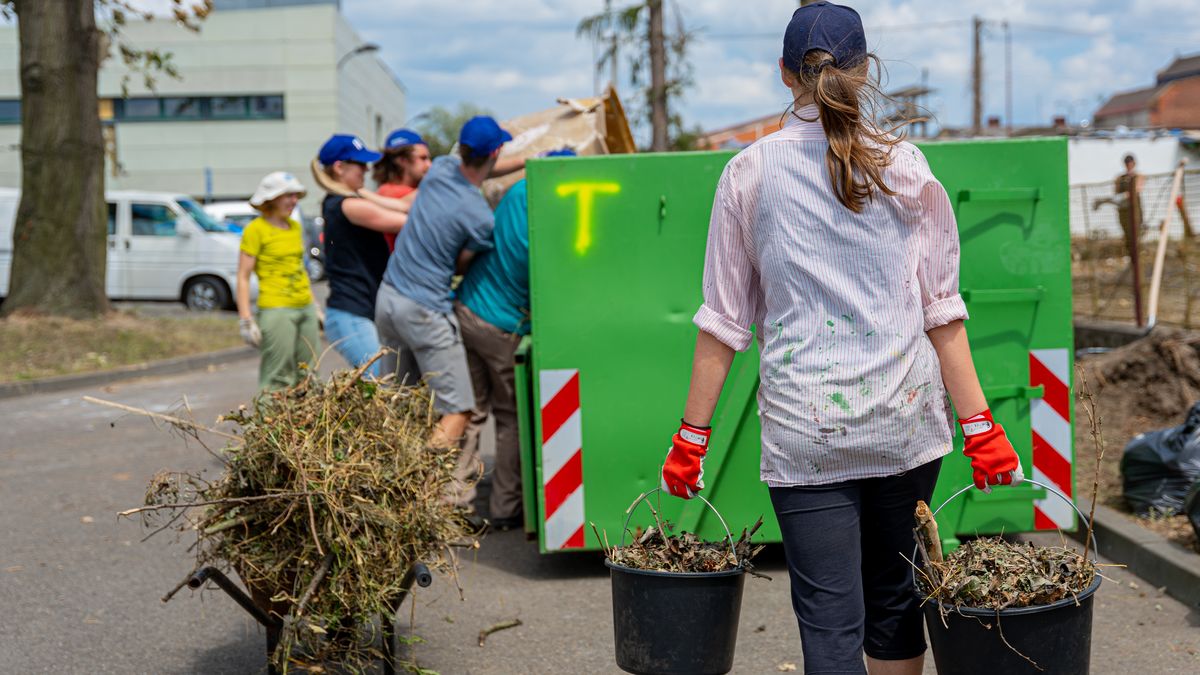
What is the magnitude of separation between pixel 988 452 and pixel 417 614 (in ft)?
9.30

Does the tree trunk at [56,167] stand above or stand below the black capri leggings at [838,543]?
above

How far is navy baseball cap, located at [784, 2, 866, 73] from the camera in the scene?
271cm

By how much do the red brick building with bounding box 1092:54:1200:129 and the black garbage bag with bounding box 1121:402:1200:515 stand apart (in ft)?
297

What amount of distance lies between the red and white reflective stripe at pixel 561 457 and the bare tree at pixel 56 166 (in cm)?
1168

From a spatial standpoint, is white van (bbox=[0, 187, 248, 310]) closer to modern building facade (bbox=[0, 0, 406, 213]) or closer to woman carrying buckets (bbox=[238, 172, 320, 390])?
woman carrying buckets (bbox=[238, 172, 320, 390])

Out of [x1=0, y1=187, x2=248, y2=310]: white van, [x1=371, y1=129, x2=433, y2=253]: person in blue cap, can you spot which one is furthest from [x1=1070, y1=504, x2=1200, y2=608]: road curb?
[x1=0, y1=187, x2=248, y2=310]: white van

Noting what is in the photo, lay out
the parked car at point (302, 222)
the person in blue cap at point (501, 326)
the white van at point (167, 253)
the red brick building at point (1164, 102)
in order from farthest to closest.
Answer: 1. the red brick building at point (1164, 102)
2. the parked car at point (302, 222)
3. the white van at point (167, 253)
4. the person in blue cap at point (501, 326)

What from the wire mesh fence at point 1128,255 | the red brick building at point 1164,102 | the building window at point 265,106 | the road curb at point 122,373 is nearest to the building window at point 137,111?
the building window at point 265,106

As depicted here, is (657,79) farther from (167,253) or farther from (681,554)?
(681,554)

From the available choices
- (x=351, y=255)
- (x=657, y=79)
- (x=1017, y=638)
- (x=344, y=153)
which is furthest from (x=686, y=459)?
(x=657, y=79)

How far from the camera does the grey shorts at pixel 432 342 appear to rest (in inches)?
230

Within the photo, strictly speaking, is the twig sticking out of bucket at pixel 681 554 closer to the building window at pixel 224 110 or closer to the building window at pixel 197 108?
the building window at pixel 197 108

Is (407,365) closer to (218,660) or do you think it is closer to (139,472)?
(218,660)

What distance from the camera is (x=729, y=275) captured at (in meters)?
2.85
